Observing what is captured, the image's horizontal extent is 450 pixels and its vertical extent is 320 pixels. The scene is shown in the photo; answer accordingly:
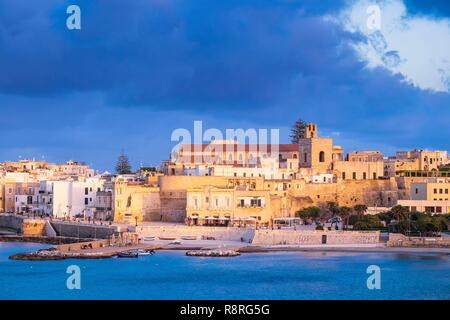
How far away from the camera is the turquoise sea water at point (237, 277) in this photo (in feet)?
121

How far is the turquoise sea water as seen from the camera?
3681cm

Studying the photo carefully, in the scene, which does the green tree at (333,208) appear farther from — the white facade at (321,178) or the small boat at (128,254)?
the small boat at (128,254)

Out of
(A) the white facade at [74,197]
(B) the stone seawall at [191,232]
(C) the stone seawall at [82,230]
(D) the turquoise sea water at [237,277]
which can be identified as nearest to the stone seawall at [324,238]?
(D) the turquoise sea water at [237,277]

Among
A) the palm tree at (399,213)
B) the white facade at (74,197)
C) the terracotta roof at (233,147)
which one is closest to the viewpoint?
the palm tree at (399,213)

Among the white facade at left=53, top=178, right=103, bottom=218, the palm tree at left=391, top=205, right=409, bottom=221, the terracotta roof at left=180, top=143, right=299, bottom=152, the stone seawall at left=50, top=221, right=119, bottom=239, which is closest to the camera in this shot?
the stone seawall at left=50, top=221, right=119, bottom=239

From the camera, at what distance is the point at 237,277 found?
4009 centimetres

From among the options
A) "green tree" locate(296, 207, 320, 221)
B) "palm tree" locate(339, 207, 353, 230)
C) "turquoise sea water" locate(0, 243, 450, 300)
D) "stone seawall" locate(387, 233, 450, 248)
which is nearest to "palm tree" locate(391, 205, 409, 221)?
"palm tree" locate(339, 207, 353, 230)

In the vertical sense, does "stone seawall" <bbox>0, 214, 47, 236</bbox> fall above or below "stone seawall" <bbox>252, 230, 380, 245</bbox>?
above

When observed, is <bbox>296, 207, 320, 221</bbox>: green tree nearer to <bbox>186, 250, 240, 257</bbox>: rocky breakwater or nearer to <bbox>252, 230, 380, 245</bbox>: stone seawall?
<bbox>252, 230, 380, 245</bbox>: stone seawall

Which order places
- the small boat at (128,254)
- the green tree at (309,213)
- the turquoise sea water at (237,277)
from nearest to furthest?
the turquoise sea water at (237,277)
the small boat at (128,254)
the green tree at (309,213)

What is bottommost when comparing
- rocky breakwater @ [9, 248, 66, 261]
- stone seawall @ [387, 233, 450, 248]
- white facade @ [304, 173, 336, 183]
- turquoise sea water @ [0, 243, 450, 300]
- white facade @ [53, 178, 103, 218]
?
turquoise sea water @ [0, 243, 450, 300]

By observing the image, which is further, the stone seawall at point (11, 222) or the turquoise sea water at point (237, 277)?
the stone seawall at point (11, 222)
